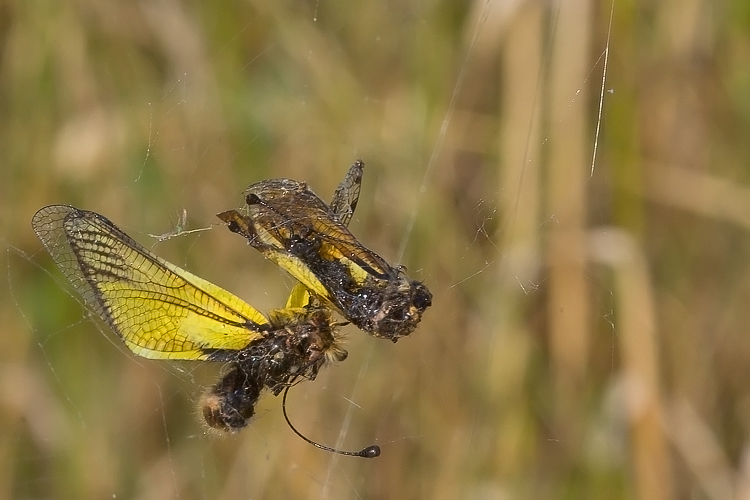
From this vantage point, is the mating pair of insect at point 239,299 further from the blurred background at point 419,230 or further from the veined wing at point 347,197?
the blurred background at point 419,230

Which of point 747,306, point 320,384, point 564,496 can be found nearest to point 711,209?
point 747,306

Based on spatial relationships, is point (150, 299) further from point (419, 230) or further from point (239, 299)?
point (419, 230)

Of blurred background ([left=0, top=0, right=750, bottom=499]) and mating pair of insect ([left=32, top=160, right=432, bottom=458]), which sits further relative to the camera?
blurred background ([left=0, top=0, right=750, bottom=499])

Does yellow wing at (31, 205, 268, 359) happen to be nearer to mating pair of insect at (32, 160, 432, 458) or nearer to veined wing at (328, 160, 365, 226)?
mating pair of insect at (32, 160, 432, 458)

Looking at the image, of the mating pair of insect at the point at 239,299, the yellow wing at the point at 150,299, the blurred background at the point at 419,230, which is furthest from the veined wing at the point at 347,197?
the blurred background at the point at 419,230

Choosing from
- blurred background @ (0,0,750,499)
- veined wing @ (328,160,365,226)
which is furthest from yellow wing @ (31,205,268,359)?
blurred background @ (0,0,750,499)

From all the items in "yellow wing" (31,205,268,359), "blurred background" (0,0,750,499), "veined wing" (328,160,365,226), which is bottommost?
"blurred background" (0,0,750,499)

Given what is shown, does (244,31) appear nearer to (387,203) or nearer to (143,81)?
(143,81)
